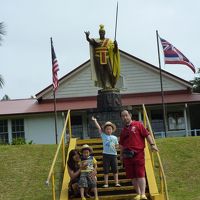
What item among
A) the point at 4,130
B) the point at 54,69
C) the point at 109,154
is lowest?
the point at 109,154

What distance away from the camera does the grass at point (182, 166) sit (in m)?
13.1

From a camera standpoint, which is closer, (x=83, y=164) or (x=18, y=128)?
(x=83, y=164)

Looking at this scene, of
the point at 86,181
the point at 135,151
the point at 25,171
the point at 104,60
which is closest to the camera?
the point at 135,151

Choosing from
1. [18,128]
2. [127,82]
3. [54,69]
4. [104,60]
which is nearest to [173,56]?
[54,69]

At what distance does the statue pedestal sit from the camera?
16391 millimetres

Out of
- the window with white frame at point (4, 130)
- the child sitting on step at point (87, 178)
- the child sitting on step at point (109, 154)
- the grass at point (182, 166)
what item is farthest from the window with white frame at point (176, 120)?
the child sitting on step at point (87, 178)

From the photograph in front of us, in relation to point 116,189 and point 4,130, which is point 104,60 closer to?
point 116,189

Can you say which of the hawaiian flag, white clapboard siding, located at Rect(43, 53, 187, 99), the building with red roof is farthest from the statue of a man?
white clapboard siding, located at Rect(43, 53, 187, 99)

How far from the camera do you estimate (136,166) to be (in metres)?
9.47

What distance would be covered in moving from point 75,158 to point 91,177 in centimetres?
63

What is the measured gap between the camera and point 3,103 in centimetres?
3609

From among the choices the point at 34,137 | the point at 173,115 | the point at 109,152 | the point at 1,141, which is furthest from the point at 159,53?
the point at 109,152

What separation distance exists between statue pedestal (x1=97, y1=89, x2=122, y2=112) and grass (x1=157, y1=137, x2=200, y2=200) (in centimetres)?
215

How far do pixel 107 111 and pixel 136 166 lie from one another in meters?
6.86
